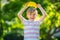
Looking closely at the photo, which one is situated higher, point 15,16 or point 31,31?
point 15,16

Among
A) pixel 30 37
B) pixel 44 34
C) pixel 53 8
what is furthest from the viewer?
pixel 44 34

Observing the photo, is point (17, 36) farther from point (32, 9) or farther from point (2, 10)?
point (32, 9)

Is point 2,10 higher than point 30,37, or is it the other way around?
point 2,10

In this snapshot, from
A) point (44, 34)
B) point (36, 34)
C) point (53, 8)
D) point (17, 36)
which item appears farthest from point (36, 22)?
point (17, 36)

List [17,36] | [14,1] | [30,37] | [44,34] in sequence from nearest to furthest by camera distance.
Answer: [30,37] < [14,1] < [44,34] < [17,36]

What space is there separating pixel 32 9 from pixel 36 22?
0.27 metres

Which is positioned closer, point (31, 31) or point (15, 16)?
point (31, 31)

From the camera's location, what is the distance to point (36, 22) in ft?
19.3

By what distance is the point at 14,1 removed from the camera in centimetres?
1305

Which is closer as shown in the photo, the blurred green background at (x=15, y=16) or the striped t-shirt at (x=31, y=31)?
the striped t-shirt at (x=31, y=31)

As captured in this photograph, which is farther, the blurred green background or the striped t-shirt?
the blurred green background

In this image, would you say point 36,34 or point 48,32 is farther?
point 48,32

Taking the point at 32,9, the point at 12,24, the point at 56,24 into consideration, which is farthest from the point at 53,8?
the point at 32,9

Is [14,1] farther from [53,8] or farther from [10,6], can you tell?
[53,8]
